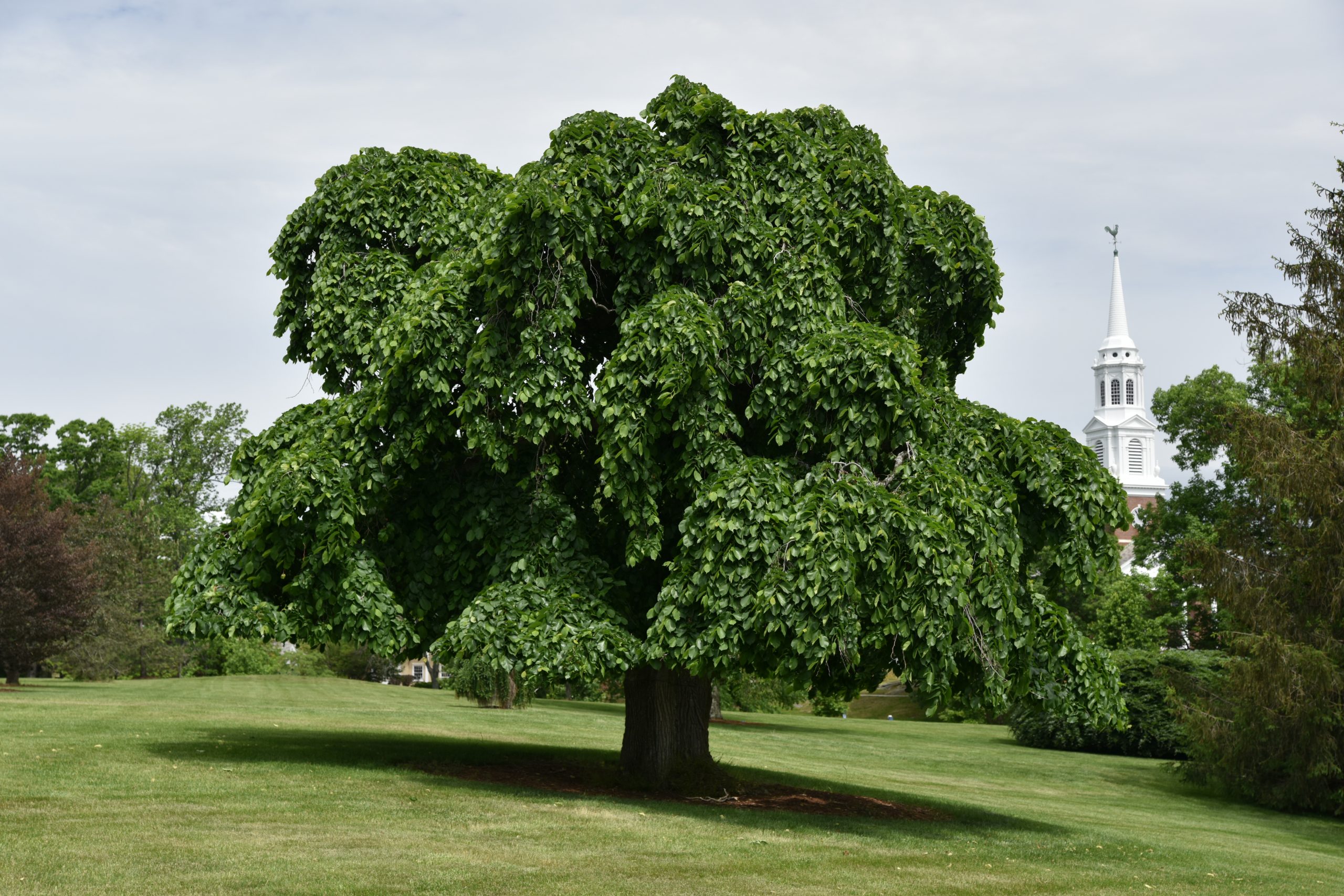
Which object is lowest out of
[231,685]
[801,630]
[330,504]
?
[231,685]

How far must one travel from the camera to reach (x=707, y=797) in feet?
45.4

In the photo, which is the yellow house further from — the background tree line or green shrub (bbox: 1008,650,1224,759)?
green shrub (bbox: 1008,650,1224,759)

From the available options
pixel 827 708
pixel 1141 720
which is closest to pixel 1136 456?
pixel 827 708

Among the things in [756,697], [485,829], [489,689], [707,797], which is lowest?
[756,697]

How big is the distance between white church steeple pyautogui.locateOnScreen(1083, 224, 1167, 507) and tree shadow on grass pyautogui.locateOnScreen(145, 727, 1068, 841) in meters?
98.0

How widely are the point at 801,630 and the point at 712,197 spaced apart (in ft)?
16.1

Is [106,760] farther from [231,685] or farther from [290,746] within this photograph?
[231,685]

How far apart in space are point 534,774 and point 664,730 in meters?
1.83

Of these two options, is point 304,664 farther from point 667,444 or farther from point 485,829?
point 485,829

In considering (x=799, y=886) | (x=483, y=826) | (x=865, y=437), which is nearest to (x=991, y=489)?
(x=865, y=437)

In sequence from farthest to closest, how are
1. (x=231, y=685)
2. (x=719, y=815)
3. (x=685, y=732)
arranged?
(x=231, y=685) → (x=685, y=732) → (x=719, y=815)

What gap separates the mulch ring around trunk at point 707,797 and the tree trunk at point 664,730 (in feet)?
0.95

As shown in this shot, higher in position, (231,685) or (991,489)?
(991,489)

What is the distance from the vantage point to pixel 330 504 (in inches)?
497
